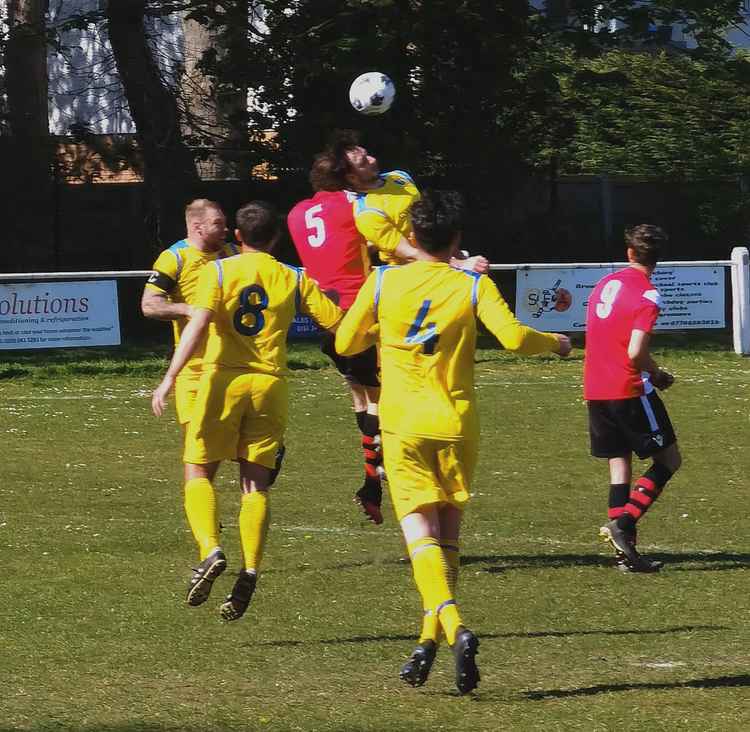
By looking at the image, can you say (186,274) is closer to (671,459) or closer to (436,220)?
(436,220)

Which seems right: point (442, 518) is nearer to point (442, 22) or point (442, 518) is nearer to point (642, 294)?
point (642, 294)

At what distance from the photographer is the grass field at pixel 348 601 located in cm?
622

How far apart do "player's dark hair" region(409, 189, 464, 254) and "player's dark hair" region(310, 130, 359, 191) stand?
2.76m

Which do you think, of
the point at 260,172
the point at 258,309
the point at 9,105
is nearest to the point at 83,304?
the point at 260,172

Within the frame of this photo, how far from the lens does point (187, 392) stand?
846cm

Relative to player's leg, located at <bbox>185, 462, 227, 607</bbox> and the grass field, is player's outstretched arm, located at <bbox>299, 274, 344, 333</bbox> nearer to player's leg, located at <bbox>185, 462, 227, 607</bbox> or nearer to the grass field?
player's leg, located at <bbox>185, 462, 227, 607</bbox>

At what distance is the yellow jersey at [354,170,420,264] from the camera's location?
895 centimetres

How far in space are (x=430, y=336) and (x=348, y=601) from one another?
2.30 meters

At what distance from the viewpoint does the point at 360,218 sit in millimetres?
9109

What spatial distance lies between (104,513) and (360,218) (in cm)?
319

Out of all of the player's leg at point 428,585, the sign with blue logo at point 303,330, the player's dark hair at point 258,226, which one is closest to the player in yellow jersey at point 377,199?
the player's dark hair at point 258,226

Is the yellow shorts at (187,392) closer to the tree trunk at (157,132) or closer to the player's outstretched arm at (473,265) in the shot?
the player's outstretched arm at (473,265)

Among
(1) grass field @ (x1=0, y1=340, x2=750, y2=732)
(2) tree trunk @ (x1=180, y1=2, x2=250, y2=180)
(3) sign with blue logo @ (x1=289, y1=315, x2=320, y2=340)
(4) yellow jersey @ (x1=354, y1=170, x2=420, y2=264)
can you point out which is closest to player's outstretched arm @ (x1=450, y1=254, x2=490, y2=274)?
(1) grass field @ (x1=0, y1=340, x2=750, y2=732)

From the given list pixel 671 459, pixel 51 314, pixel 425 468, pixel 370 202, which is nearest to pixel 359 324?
pixel 425 468
